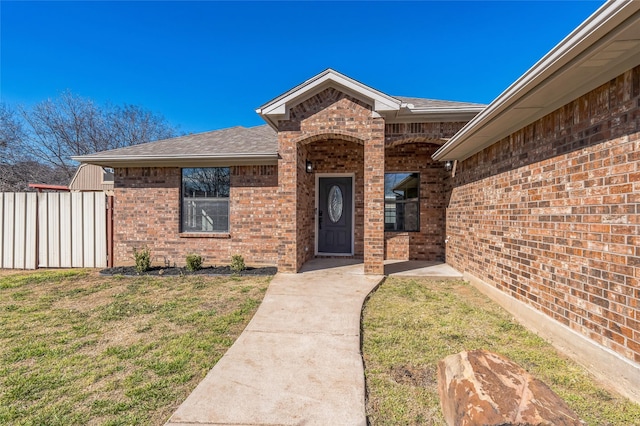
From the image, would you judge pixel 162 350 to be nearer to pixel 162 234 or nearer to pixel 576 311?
pixel 576 311

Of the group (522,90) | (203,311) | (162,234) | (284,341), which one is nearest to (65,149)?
(162,234)

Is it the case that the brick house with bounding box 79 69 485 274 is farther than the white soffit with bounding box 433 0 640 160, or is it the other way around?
the brick house with bounding box 79 69 485 274

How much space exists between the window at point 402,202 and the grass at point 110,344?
13.7ft

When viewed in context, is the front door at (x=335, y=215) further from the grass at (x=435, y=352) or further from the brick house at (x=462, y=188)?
the grass at (x=435, y=352)

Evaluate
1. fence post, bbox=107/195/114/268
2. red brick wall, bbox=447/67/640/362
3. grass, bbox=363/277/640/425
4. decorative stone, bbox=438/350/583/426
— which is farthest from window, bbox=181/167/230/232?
decorative stone, bbox=438/350/583/426

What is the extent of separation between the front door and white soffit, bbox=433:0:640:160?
4.33 metres

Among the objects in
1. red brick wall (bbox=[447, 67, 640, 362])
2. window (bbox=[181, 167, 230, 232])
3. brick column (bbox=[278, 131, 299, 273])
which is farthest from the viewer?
window (bbox=[181, 167, 230, 232])

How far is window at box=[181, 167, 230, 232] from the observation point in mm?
7547

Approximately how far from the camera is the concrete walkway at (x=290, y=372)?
2.10 meters

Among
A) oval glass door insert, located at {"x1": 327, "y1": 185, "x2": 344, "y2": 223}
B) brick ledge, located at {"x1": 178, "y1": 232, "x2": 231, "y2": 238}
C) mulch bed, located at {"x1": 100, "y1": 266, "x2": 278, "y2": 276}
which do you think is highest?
oval glass door insert, located at {"x1": 327, "y1": 185, "x2": 344, "y2": 223}

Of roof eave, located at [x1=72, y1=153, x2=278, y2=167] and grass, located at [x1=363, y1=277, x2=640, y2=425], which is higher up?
roof eave, located at [x1=72, y1=153, x2=278, y2=167]

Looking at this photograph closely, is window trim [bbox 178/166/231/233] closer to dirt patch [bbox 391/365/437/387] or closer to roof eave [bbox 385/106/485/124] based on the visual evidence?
roof eave [bbox 385/106/485/124]

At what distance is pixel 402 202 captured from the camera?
8.04 m

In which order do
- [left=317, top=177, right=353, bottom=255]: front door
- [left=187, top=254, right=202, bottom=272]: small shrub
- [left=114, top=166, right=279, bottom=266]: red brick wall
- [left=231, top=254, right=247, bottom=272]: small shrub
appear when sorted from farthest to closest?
[left=317, top=177, right=353, bottom=255]: front door < [left=114, top=166, right=279, bottom=266]: red brick wall < [left=187, top=254, right=202, bottom=272]: small shrub < [left=231, top=254, right=247, bottom=272]: small shrub
